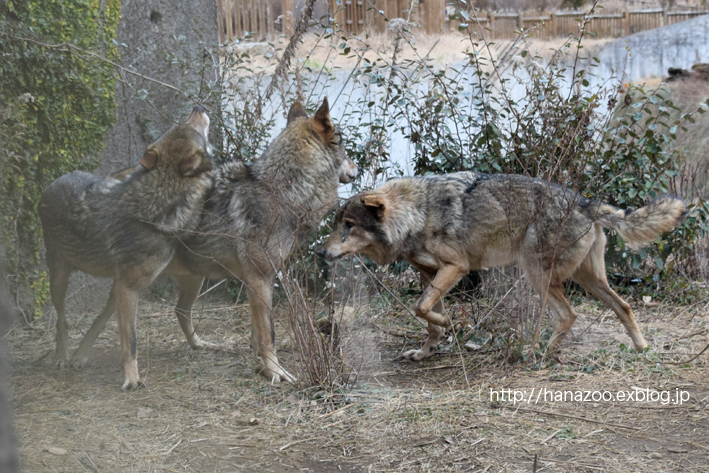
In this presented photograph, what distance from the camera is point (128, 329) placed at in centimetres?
418

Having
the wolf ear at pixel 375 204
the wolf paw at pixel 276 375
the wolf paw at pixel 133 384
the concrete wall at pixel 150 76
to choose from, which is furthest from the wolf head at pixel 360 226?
the concrete wall at pixel 150 76

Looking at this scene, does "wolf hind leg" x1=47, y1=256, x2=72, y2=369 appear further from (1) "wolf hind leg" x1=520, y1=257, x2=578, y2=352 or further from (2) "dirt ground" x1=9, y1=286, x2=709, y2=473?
(1) "wolf hind leg" x1=520, y1=257, x2=578, y2=352

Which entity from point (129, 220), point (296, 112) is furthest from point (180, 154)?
point (296, 112)

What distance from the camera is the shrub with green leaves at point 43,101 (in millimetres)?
4965

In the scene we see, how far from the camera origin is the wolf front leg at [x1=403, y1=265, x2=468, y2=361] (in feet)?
15.3

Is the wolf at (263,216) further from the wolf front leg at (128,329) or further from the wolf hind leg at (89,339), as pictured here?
the wolf front leg at (128,329)

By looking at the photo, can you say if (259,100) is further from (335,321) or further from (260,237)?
(335,321)

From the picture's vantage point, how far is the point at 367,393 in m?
4.08

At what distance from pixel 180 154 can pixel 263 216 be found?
0.77 m

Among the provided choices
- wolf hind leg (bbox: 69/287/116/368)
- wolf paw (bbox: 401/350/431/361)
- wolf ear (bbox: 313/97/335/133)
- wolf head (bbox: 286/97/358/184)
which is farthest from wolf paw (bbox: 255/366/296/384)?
wolf ear (bbox: 313/97/335/133)

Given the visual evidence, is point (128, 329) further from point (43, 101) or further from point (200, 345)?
point (43, 101)

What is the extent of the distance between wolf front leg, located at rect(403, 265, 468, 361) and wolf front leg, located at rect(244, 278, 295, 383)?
3.79 ft

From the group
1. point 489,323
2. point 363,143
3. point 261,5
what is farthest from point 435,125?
point 261,5

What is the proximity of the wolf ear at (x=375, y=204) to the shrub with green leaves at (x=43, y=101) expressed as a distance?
252 centimetres
